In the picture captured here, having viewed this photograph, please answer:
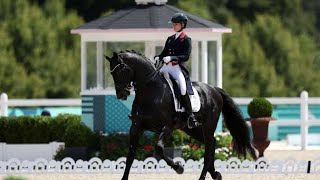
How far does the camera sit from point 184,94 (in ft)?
61.3

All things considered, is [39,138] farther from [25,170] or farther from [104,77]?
[25,170]

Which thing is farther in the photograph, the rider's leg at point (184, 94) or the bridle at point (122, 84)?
the rider's leg at point (184, 94)

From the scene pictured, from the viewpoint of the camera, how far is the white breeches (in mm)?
18688

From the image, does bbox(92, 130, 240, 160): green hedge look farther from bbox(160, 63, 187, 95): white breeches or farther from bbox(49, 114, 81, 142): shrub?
bbox(160, 63, 187, 95): white breeches

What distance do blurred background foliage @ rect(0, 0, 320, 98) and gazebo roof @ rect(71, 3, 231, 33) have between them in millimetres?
17109

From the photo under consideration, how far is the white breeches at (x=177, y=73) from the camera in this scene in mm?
18688

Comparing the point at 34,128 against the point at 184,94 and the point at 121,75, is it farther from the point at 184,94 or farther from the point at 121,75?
the point at 121,75

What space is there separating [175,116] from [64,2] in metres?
29.6

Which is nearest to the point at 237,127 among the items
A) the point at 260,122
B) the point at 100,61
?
the point at 260,122

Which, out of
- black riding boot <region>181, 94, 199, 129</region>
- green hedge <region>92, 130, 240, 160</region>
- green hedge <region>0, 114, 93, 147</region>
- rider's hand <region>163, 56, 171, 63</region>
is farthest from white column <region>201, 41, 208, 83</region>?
rider's hand <region>163, 56, 171, 63</region>

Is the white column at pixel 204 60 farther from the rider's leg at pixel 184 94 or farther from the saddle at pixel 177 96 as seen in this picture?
the rider's leg at pixel 184 94

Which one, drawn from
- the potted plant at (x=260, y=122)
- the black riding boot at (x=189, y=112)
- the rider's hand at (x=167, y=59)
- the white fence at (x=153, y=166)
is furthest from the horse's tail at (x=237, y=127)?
the potted plant at (x=260, y=122)

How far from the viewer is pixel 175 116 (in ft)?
60.8

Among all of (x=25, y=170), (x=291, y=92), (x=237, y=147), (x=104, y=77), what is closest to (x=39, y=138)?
(x=104, y=77)
